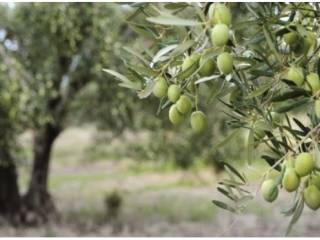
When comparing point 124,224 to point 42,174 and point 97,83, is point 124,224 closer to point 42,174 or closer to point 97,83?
point 42,174

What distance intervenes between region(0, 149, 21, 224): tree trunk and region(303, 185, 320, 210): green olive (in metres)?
6.06

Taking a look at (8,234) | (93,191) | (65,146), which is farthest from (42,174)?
(65,146)

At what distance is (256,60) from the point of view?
0.94 m

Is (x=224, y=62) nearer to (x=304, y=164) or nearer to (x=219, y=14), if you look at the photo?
(x=219, y=14)

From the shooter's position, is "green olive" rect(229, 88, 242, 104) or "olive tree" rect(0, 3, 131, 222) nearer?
"green olive" rect(229, 88, 242, 104)

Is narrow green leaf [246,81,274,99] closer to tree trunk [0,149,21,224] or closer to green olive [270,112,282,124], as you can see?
green olive [270,112,282,124]

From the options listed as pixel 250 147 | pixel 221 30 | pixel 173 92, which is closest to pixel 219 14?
→ pixel 221 30

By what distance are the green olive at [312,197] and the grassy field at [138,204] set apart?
306 centimetres

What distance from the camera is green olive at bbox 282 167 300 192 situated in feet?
2.68

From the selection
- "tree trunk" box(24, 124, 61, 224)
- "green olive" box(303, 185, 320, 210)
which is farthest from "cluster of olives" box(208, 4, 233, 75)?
"tree trunk" box(24, 124, 61, 224)

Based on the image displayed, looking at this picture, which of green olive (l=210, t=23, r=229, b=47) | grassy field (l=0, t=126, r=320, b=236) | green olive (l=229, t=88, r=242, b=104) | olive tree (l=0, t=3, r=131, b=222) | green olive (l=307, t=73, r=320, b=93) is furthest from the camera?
grassy field (l=0, t=126, r=320, b=236)

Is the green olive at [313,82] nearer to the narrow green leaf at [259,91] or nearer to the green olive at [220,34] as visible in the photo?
the narrow green leaf at [259,91]

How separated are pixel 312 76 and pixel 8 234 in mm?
5933

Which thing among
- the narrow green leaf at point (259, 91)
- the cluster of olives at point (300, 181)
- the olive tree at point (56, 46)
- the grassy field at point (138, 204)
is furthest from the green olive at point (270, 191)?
the olive tree at point (56, 46)
